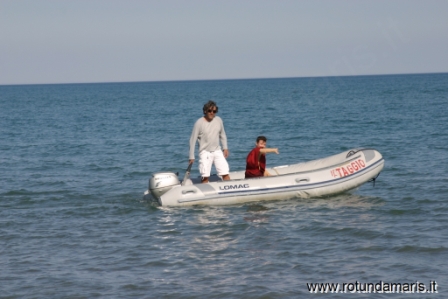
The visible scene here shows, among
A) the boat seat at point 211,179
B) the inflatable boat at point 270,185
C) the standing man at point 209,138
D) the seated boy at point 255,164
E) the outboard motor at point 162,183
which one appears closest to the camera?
the standing man at point 209,138

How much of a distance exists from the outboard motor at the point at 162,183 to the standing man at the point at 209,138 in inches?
22.3

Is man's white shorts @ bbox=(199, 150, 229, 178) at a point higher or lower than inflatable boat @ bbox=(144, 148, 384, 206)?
higher

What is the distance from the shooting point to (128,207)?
40.2 ft

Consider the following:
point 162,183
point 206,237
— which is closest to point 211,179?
point 162,183

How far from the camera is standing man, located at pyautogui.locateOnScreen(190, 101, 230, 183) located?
11531mm

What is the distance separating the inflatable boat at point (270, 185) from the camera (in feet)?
38.5

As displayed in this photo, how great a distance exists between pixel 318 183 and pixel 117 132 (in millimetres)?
21299

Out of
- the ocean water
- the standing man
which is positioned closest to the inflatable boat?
the ocean water

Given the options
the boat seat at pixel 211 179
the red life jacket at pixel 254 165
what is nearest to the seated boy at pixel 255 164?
the red life jacket at pixel 254 165

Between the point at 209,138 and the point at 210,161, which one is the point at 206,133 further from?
the point at 210,161

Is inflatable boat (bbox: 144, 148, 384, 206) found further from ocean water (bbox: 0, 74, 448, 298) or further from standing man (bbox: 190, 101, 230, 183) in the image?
standing man (bbox: 190, 101, 230, 183)

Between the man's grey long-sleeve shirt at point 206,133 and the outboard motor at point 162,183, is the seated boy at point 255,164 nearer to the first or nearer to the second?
the man's grey long-sleeve shirt at point 206,133

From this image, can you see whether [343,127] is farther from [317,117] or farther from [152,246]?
[152,246]

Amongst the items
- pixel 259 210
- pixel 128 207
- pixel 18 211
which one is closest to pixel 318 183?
pixel 259 210
